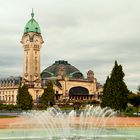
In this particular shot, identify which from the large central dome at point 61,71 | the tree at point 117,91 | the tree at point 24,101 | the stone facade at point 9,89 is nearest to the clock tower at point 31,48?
the stone facade at point 9,89

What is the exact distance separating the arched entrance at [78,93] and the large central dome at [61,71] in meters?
5.03

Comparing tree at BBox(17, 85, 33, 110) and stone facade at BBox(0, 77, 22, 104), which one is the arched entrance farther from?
tree at BBox(17, 85, 33, 110)

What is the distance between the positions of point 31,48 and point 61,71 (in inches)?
537

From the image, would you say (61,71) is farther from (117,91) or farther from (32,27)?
(117,91)

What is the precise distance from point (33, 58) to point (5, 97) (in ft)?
57.1

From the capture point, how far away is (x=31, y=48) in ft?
462

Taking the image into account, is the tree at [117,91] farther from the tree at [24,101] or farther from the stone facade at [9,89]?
the stone facade at [9,89]

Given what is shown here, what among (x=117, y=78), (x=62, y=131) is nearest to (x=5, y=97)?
(x=117, y=78)

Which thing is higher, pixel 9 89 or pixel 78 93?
pixel 9 89

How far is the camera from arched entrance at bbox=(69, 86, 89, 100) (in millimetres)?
145500

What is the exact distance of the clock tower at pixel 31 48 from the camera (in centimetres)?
13962

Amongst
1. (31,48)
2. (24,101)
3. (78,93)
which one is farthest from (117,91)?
(78,93)

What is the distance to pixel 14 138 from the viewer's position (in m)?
28.2

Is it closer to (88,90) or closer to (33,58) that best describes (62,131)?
(33,58)
